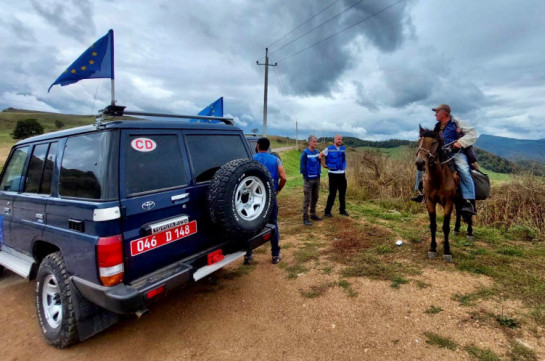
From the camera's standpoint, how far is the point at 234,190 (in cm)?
297

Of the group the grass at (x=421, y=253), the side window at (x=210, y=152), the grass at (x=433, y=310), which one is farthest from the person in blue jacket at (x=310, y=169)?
the grass at (x=433, y=310)

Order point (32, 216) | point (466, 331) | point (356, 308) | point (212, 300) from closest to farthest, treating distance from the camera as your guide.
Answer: point (466, 331)
point (32, 216)
point (356, 308)
point (212, 300)

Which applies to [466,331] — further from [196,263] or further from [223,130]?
[223,130]

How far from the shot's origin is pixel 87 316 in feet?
8.50

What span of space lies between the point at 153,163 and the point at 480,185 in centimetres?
532

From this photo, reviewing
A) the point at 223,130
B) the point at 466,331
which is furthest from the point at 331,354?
the point at 223,130

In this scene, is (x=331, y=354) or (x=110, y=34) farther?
(x=110, y=34)

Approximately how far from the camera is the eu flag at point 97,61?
3947mm

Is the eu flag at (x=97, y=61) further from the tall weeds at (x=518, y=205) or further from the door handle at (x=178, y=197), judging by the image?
the tall weeds at (x=518, y=205)

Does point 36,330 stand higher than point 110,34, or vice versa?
point 110,34

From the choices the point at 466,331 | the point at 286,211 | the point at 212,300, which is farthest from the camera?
the point at 286,211

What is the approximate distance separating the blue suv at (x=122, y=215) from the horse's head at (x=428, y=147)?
2.41m

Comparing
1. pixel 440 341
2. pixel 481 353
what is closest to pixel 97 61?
pixel 440 341

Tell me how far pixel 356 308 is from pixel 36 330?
3.62 m
